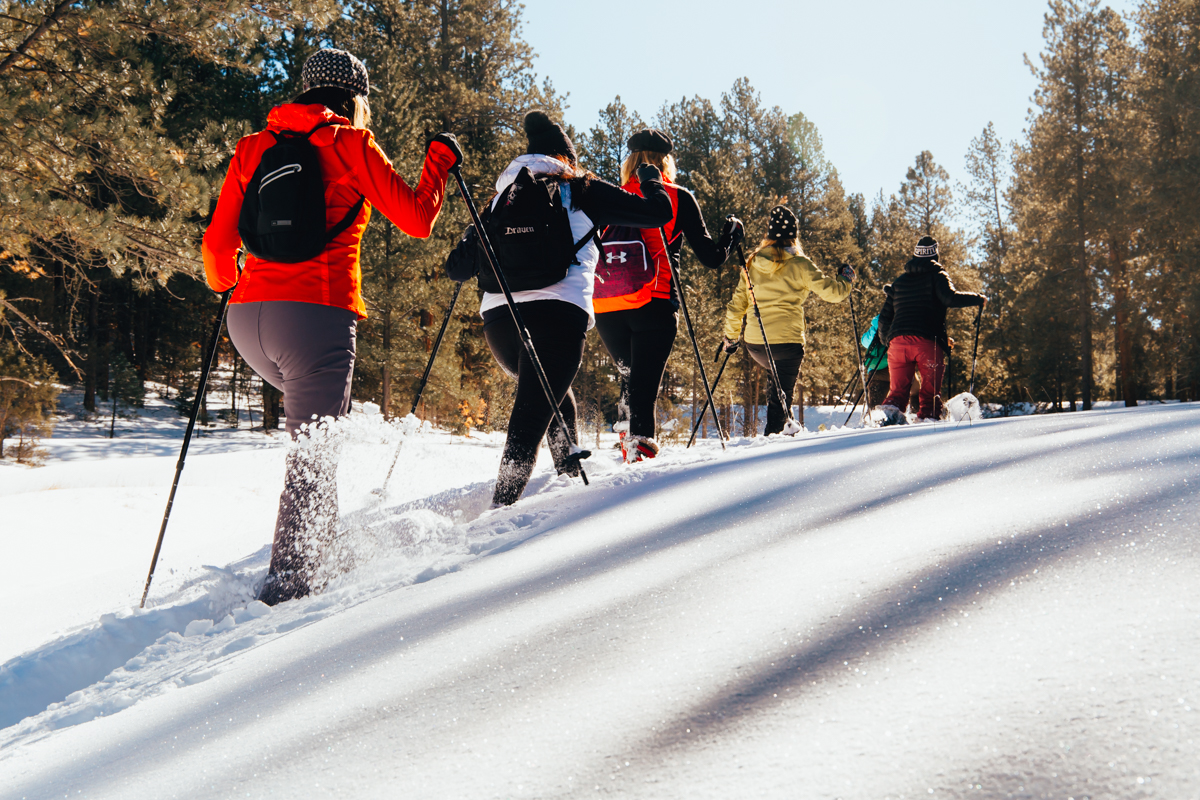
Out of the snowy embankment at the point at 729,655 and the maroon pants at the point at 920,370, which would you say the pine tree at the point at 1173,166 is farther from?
the snowy embankment at the point at 729,655

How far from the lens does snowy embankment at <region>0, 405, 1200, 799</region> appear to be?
2.39 ft

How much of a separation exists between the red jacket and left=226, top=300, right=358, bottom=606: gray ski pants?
68 mm

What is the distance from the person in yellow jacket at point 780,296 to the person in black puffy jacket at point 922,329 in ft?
1.79

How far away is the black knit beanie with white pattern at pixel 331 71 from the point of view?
252 centimetres

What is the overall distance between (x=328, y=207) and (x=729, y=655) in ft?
7.07

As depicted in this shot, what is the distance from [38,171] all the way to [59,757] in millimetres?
6529

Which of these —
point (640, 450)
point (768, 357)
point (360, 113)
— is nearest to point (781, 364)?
point (768, 357)

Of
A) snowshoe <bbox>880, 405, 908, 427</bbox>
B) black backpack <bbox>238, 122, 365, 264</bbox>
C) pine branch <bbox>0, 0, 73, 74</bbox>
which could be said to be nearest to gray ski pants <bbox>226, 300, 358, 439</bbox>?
black backpack <bbox>238, 122, 365, 264</bbox>

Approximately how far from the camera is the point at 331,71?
2529 mm

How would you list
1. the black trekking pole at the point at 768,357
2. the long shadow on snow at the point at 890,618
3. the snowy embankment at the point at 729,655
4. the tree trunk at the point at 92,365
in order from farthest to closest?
1. the tree trunk at the point at 92,365
2. the black trekking pole at the point at 768,357
3. the long shadow on snow at the point at 890,618
4. the snowy embankment at the point at 729,655

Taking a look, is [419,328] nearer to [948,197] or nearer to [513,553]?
[513,553]

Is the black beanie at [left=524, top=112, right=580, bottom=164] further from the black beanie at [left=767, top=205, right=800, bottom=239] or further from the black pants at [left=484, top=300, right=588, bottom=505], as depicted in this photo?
the black beanie at [left=767, top=205, right=800, bottom=239]

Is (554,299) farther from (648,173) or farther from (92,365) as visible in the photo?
(92,365)

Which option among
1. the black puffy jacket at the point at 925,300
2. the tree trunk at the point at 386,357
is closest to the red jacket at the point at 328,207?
the black puffy jacket at the point at 925,300
